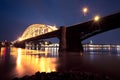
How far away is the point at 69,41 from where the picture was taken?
62.3m

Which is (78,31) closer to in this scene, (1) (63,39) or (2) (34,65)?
(1) (63,39)

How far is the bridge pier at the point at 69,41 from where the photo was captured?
60.8 m

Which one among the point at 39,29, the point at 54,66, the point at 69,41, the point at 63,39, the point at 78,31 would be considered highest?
the point at 39,29

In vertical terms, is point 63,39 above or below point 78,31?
below

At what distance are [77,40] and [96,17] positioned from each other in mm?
12658

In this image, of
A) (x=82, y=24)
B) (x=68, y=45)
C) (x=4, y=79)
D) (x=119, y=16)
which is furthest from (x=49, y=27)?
(x=4, y=79)

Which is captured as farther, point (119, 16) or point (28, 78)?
point (119, 16)

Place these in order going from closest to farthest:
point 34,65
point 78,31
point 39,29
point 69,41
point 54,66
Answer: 1. point 54,66
2. point 34,65
3. point 78,31
4. point 69,41
5. point 39,29

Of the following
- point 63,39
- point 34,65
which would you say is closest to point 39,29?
point 63,39

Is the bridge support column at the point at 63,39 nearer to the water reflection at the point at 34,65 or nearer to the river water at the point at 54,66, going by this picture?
the river water at the point at 54,66

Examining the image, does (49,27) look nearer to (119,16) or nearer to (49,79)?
(119,16)

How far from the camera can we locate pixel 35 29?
120 m

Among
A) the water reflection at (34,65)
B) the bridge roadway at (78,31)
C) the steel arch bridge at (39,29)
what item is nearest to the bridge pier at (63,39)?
the bridge roadway at (78,31)

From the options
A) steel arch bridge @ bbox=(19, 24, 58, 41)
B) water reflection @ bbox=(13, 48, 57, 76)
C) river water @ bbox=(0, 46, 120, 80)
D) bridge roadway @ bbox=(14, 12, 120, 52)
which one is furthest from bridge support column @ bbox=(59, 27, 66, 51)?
steel arch bridge @ bbox=(19, 24, 58, 41)
